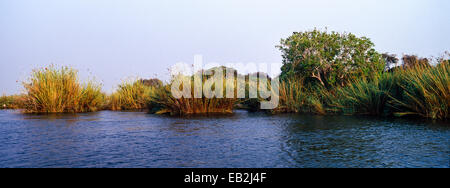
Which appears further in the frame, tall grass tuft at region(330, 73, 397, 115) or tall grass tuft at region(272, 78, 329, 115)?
tall grass tuft at region(272, 78, 329, 115)

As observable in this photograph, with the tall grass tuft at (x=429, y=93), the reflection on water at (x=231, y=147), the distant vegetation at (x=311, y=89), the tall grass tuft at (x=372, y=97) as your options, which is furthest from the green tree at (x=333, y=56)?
the reflection on water at (x=231, y=147)

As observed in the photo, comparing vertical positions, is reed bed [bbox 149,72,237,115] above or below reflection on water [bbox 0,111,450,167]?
above

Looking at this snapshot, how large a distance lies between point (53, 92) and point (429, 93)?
14878 mm

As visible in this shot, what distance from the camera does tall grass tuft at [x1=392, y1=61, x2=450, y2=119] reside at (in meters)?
10.2

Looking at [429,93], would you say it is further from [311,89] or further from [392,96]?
[311,89]

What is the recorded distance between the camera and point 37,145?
6.65m

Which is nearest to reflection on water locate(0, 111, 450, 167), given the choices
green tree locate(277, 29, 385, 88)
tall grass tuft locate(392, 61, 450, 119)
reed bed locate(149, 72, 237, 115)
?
tall grass tuft locate(392, 61, 450, 119)

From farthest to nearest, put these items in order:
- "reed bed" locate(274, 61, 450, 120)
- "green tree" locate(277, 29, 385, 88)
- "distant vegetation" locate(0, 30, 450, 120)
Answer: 1. "green tree" locate(277, 29, 385, 88)
2. "distant vegetation" locate(0, 30, 450, 120)
3. "reed bed" locate(274, 61, 450, 120)

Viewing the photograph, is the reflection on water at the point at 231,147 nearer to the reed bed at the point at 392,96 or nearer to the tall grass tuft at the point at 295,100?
the reed bed at the point at 392,96

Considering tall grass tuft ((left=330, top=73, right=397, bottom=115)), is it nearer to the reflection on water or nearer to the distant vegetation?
the distant vegetation

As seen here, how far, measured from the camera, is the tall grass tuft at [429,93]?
401 inches

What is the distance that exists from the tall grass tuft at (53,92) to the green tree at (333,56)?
33.9ft
